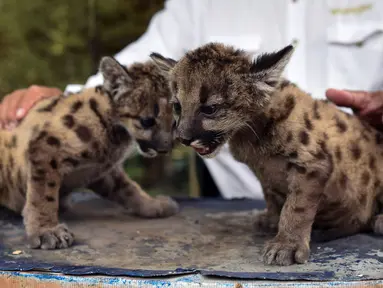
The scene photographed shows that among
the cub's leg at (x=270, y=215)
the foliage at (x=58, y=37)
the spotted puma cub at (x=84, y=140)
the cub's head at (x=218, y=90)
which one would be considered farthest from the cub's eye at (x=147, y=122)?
the foliage at (x=58, y=37)

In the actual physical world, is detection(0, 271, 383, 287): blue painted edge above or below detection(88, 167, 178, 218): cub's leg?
below

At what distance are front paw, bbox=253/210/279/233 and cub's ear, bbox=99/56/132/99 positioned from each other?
87 centimetres

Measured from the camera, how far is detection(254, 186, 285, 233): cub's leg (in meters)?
3.00

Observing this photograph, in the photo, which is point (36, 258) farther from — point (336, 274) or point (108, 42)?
point (108, 42)

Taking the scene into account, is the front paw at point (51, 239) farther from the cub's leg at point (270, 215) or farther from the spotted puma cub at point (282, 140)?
the cub's leg at point (270, 215)

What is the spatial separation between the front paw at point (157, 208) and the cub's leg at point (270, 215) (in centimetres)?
58

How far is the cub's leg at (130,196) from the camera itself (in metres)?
3.52

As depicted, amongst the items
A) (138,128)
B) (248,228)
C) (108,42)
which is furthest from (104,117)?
(108,42)

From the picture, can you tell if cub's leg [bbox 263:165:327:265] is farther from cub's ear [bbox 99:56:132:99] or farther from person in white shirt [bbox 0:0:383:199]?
person in white shirt [bbox 0:0:383:199]

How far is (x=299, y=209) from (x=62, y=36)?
159 inches

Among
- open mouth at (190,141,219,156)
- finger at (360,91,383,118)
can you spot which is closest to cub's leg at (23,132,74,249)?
open mouth at (190,141,219,156)

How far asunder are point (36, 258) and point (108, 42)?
12.6ft

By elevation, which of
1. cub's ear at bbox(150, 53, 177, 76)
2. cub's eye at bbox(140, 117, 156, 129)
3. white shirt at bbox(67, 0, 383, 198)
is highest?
white shirt at bbox(67, 0, 383, 198)

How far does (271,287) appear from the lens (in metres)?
2.07
